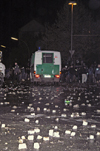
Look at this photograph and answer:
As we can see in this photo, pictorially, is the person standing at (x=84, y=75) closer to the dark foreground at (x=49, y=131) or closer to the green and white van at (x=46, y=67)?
the green and white van at (x=46, y=67)

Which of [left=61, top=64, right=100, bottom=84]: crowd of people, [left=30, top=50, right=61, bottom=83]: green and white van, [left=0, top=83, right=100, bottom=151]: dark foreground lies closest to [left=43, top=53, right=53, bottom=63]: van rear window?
[left=30, top=50, right=61, bottom=83]: green and white van

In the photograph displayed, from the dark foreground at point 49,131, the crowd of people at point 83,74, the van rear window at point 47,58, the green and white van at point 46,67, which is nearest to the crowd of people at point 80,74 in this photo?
the crowd of people at point 83,74

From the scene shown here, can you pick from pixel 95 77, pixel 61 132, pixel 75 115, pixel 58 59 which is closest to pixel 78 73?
pixel 95 77

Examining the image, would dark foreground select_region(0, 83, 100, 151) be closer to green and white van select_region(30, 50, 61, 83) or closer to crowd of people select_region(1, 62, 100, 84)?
green and white van select_region(30, 50, 61, 83)

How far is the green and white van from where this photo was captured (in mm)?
29656

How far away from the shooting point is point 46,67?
3017 cm

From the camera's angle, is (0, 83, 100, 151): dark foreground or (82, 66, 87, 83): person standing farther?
(82, 66, 87, 83): person standing

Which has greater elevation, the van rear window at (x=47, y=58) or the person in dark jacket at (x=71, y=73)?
the van rear window at (x=47, y=58)

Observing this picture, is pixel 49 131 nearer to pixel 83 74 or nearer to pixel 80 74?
pixel 83 74

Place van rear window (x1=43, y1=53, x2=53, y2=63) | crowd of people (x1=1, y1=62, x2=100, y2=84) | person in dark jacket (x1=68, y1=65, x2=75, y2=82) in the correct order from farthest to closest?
person in dark jacket (x1=68, y1=65, x2=75, y2=82) < crowd of people (x1=1, y1=62, x2=100, y2=84) < van rear window (x1=43, y1=53, x2=53, y2=63)

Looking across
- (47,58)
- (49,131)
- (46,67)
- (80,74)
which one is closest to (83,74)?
(80,74)

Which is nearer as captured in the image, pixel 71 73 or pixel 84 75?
pixel 84 75

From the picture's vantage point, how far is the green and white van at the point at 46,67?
2966 cm

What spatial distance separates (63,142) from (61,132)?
3.31 feet
